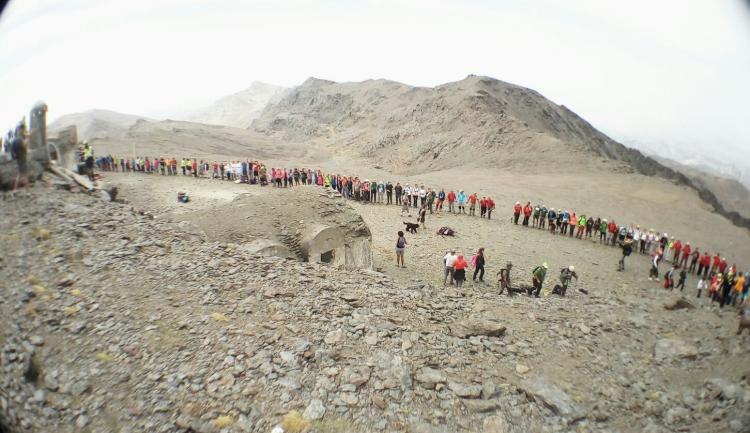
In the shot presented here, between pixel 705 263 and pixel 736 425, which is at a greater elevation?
pixel 736 425

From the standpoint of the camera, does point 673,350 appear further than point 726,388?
Yes

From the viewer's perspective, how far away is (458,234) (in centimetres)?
1892

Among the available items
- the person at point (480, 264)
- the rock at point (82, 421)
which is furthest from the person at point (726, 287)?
the rock at point (82, 421)

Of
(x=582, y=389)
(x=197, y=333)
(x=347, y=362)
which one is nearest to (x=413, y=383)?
(x=347, y=362)

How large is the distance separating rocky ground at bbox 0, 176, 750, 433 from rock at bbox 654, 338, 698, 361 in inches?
1.1

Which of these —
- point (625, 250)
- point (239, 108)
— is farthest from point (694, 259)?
point (239, 108)

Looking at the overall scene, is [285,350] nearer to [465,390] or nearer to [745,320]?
[465,390]

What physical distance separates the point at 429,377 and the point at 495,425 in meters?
0.97

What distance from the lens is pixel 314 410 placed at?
4.56 meters

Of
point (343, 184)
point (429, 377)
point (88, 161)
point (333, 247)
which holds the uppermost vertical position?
point (88, 161)

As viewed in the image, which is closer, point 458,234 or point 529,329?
point 529,329

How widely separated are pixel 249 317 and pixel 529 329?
15.3ft

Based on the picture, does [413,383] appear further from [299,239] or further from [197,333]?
[299,239]

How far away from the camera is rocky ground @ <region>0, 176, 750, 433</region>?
3.62 metres
